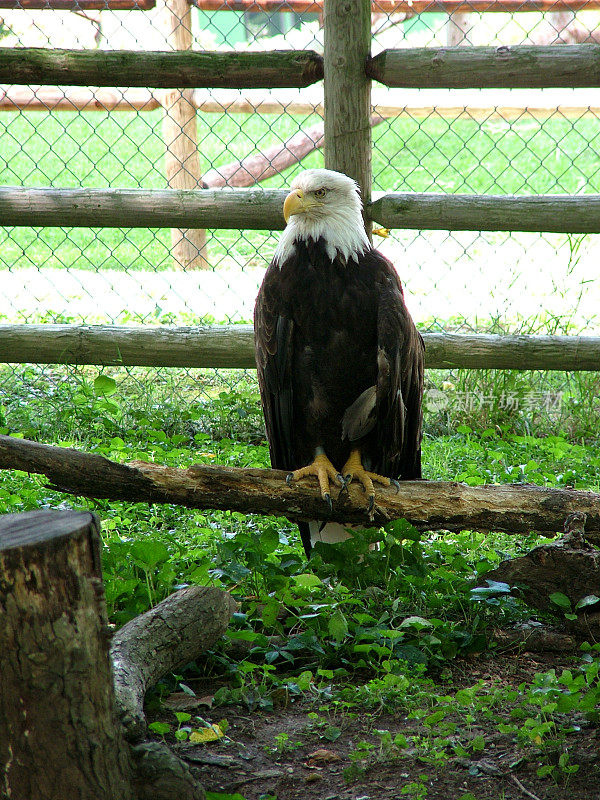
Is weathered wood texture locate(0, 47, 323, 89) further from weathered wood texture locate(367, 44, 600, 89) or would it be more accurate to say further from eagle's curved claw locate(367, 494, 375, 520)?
eagle's curved claw locate(367, 494, 375, 520)

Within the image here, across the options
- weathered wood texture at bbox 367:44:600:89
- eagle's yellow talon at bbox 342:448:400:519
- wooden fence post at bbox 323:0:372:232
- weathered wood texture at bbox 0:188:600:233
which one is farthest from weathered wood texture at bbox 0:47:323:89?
eagle's yellow talon at bbox 342:448:400:519

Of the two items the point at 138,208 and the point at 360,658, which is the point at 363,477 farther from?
the point at 138,208

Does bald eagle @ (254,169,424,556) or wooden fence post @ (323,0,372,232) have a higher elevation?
wooden fence post @ (323,0,372,232)

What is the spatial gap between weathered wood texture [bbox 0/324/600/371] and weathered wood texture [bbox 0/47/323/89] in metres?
1.28

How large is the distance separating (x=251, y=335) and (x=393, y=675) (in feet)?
8.38

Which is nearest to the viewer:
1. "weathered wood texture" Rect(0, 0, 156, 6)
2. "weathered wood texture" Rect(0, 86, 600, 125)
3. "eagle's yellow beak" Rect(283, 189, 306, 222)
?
"eagle's yellow beak" Rect(283, 189, 306, 222)

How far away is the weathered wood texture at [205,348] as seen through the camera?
4.47 m

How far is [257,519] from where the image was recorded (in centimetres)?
367

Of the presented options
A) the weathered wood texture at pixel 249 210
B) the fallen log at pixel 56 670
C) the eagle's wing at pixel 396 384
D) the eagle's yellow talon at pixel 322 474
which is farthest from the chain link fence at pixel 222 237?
the fallen log at pixel 56 670

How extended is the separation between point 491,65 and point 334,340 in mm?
1955

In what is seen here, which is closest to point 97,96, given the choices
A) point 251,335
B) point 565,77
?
point 251,335

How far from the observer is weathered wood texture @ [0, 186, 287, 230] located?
438 cm

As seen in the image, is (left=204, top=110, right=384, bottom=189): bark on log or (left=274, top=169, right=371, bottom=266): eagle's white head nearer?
(left=274, top=169, right=371, bottom=266): eagle's white head

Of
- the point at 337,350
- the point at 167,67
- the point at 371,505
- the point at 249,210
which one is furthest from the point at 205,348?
the point at 371,505
